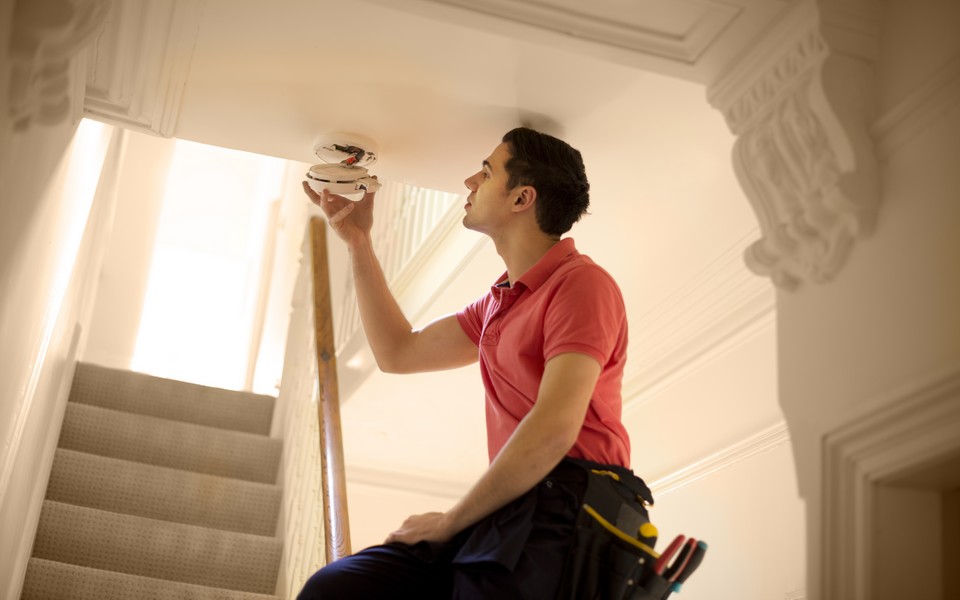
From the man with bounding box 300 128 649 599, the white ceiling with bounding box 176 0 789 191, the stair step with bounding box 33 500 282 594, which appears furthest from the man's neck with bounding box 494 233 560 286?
the stair step with bounding box 33 500 282 594

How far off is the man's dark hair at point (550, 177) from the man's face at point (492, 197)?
0.07 feet

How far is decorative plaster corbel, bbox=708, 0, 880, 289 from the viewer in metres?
1.92

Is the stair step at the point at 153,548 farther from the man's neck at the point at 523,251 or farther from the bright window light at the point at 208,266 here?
the bright window light at the point at 208,266

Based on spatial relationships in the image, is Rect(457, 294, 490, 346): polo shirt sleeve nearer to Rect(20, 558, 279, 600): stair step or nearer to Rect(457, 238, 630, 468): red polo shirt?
Rect(457, 238, 630, 468): red polo shirt

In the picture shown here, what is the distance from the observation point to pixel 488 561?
75.3 inches

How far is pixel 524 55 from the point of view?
97.9 inches

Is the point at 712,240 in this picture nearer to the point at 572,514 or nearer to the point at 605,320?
the point at 605,320

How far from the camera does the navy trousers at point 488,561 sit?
6.24ft

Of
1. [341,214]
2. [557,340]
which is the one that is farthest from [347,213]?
[557,340]

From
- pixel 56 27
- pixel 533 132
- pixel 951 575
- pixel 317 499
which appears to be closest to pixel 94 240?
pixel 317 499

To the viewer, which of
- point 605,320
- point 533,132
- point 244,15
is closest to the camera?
point 605,320

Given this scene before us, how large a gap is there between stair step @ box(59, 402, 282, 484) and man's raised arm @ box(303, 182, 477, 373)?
2.20 meters

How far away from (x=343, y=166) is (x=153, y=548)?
1.95 m

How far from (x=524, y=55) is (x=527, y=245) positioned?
1.50 ft
